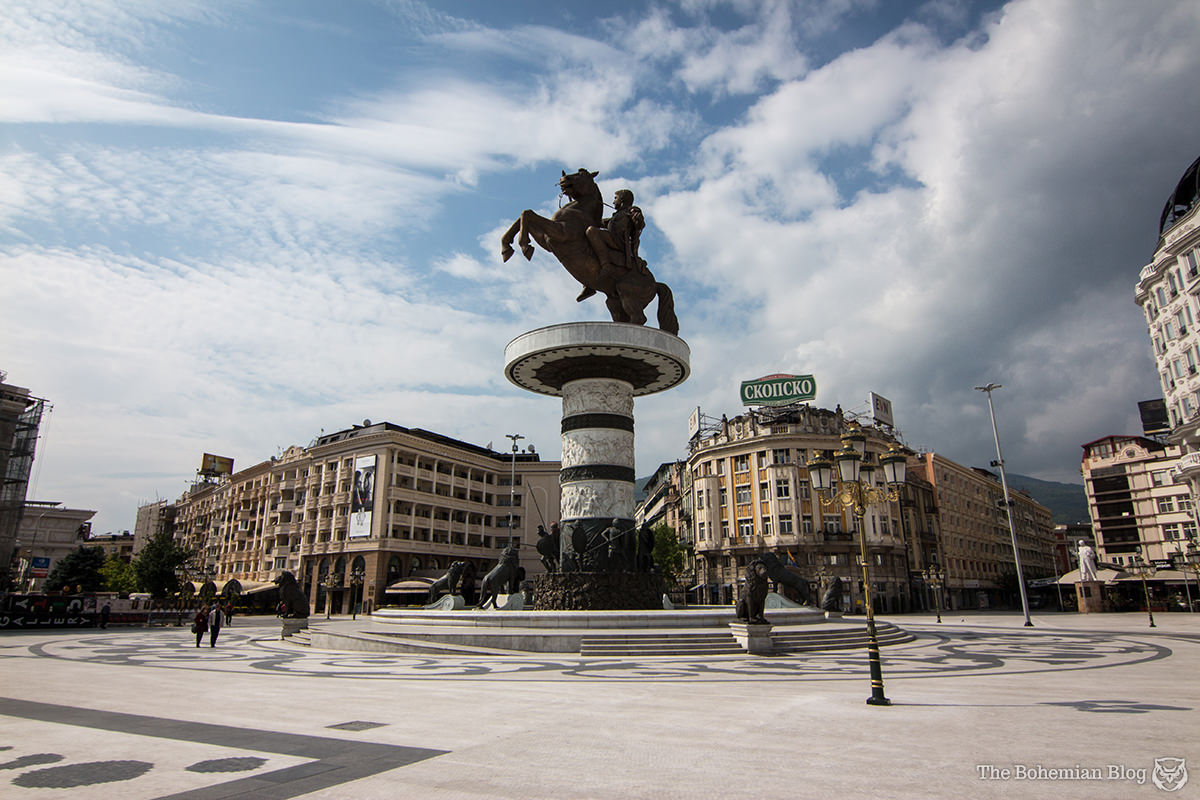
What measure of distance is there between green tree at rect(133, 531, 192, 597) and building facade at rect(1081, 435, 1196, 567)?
84.8m

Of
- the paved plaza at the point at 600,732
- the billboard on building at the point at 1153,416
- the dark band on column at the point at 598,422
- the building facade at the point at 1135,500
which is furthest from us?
the billboard on building at the point at 1153,416

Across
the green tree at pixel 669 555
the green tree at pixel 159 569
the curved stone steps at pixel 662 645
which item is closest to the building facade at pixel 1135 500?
the green tree at pixel 669 555

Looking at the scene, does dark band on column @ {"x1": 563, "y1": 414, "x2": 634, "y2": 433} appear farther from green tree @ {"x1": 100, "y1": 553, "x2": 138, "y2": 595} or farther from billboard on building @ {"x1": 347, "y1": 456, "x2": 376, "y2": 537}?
green tree @ {"x1": 100, "y1": 553, "x2": 138, "y2": 595}

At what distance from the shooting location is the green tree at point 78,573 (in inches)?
2462

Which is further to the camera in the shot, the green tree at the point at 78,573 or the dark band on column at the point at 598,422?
the green tree at the point at 78,573

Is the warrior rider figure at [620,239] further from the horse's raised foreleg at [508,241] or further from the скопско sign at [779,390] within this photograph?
the скопско sign at [779,390]

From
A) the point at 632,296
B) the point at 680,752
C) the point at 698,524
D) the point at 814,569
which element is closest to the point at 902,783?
the point at 680,752

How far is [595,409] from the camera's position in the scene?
2430 centimetres

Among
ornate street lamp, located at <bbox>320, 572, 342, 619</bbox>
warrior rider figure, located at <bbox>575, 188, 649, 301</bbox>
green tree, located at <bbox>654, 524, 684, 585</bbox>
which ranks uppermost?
warrior rider figure, located at <bbox>575, 188, 649, 301</bbox>

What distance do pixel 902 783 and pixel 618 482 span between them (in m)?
18.3

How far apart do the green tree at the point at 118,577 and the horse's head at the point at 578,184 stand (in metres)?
64.6

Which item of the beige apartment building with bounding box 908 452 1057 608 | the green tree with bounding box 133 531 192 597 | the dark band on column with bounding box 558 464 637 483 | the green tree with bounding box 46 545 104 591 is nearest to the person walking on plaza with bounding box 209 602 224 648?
the dark band on column with bounding box 558 464 637 483

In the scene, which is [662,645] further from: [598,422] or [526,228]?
[526,228]

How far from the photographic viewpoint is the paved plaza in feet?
18.0
